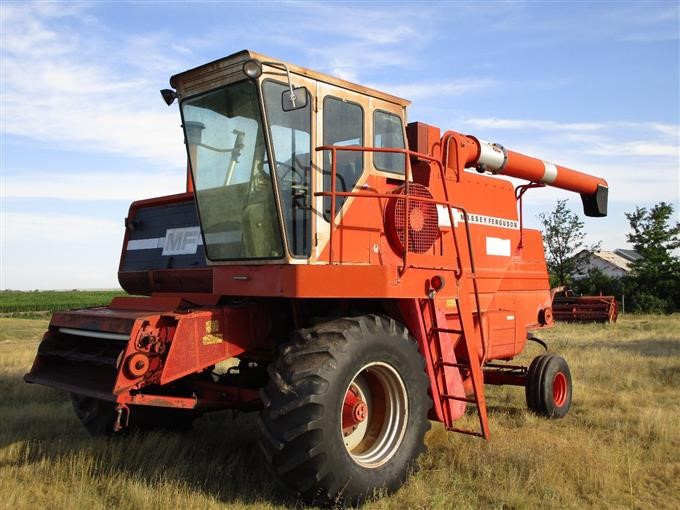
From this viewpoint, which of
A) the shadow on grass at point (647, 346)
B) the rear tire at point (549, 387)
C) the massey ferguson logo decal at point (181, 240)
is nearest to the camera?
the massey ferguson logo decal at point (181, 240)

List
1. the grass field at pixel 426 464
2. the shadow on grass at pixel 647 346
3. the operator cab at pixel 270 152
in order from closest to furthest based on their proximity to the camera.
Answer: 1. the grass field at pixel 426 464
2. the operator cab at pixel 270 152
3. the shadow on grass at pixel 647 346

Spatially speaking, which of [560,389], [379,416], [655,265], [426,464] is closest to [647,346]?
[560,389]

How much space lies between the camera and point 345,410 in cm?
488

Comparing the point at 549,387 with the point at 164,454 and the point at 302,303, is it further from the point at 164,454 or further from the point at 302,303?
the point at 164,454

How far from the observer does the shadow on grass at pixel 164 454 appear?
494 centimetres

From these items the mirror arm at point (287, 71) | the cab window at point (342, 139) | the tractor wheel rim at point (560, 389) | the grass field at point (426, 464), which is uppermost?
the mirror arm at point (287, 71)

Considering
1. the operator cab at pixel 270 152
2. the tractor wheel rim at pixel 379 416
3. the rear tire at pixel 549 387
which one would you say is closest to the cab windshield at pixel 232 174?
the operator cab at pixel 270 152

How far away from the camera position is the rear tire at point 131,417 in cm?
615


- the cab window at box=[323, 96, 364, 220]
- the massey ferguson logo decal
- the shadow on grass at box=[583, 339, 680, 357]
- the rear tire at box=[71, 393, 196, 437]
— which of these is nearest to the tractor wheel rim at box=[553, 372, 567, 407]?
the cab window at box=[323, 96, 364, 220]

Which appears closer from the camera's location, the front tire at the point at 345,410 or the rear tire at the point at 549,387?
the front tire at the point at 345,410

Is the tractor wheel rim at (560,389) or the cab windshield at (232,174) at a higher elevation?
the cab windshield at (232,174)

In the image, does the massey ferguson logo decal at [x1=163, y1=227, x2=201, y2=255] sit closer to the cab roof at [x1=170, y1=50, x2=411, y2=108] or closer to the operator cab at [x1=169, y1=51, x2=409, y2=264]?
the operator cab at [x1=169, y1=51, x2=409, y2=264]

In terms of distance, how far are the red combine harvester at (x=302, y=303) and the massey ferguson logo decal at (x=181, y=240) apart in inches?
4.8

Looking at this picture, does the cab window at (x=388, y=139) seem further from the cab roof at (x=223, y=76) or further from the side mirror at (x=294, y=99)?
the side mirror at (x=294, y=99)
